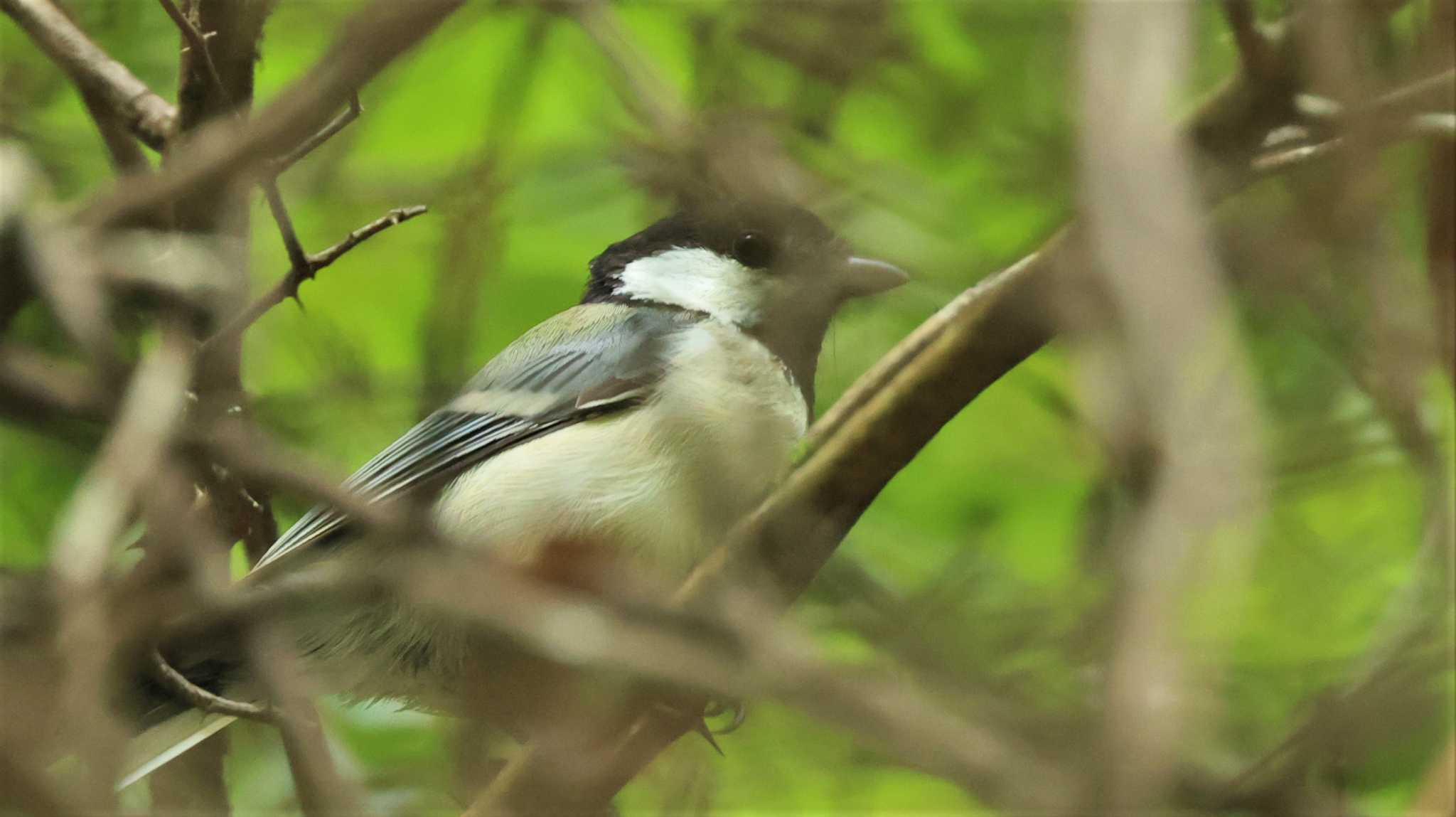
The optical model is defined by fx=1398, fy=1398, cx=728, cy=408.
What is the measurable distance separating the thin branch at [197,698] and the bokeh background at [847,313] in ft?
0.84

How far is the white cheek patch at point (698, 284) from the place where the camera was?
291cm

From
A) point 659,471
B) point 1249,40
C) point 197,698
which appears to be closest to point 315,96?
point 1249,40

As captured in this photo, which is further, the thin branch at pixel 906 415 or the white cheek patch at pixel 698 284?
the white cheek patch at pixel 698 284

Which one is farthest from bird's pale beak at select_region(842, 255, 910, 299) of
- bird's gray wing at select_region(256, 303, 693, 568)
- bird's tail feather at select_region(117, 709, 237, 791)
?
bird's tail feather at select_region(117, 709, 237, 791)

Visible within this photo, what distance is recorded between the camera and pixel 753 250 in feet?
9.68

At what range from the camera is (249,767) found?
2.87 meters

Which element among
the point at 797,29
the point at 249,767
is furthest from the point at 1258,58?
the point at 249,767

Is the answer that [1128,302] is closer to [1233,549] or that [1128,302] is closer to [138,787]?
[1233,549]

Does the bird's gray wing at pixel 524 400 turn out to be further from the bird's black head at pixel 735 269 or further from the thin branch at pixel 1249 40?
→ the thin branch at pixel 1249 40

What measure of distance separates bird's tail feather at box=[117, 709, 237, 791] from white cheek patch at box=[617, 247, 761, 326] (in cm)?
121

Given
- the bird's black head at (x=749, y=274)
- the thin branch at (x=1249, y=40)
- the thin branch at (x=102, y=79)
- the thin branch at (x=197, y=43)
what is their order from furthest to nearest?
the bird's black head at (x=749, y=274), the thin branch at (x=102, y=79), the thin branch at (x=197, y=43), the thin branch at (x=1249, y=40)

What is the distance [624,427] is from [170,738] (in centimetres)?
93

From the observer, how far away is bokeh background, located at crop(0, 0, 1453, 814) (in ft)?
8.00

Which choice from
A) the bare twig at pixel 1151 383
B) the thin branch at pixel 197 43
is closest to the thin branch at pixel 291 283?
the thin branch at pixel 197 43
